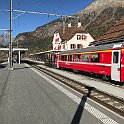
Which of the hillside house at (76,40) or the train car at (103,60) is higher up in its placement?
the hillside house at (76,40)

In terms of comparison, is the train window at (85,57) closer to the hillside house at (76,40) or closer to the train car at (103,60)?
the train car at (103,60)

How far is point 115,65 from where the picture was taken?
61.5 ft

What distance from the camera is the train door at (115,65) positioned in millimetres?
18312

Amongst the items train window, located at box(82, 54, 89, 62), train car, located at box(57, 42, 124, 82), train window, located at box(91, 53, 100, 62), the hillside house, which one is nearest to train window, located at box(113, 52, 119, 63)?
train car, located at box(57, 42, 124, 82)

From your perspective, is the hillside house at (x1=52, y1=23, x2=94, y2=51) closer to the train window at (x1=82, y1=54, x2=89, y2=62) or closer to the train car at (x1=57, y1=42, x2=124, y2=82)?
the train car at (x1=57, y1=42, x2=124, y2=82)

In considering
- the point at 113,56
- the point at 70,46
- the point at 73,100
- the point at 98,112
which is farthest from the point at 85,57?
the point at 70,46

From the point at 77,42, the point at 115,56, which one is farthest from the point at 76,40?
the point at 115,56

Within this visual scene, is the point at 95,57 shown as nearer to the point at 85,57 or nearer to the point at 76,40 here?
the point at 85,57

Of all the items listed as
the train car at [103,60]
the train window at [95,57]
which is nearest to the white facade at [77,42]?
the train car at [103,60]

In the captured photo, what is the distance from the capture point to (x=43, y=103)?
11.6 meters

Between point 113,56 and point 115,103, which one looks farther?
point 113,56

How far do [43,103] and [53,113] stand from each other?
79.6 inches

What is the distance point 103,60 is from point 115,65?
2.44 metres

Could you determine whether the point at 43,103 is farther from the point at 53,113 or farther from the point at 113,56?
the point at 113,56
